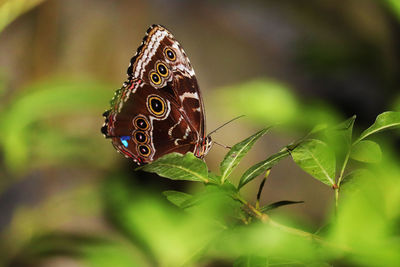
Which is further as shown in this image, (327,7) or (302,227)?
Result: (327,7)

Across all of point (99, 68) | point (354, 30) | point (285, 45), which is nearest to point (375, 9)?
point (354, 30)

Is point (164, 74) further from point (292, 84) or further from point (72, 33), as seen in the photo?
point (292, 84)

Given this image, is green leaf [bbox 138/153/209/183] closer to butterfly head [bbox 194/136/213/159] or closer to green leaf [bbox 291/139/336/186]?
green leaf [bbox 291/139/336/186]

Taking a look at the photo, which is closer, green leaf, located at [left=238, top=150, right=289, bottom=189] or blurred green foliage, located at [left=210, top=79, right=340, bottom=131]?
green leaf, located at [left=238, top=150, right=289, bottom=189]

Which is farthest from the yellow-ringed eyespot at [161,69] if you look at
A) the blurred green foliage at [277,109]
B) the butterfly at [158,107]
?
the blurred green foliage at [277,109]

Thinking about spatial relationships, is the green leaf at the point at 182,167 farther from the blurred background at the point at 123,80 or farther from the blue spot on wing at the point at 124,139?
the blue spot on wing at the point at 124,139

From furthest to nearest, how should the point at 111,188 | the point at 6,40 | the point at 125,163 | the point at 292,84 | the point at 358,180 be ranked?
1. the point at 292,84
2. the point at 6,40
3. the point at 125,163
4. the point at 111,188
5. the point at 358,180

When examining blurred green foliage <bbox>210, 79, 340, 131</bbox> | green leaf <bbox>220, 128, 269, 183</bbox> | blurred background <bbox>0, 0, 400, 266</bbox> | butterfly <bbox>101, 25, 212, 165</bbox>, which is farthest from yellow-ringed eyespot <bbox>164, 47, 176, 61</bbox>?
green leaf <bbox>220, 128, 269, 183</bbox>
